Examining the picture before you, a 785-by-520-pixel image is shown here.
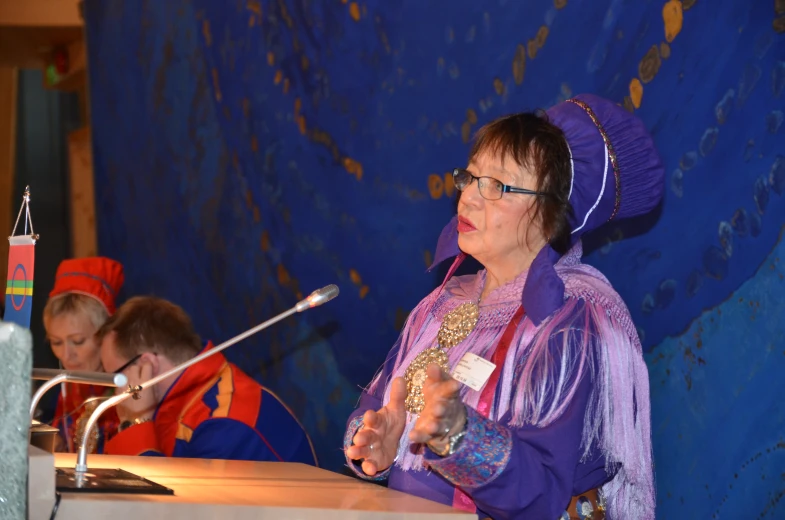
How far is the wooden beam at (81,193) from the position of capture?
7211 mm

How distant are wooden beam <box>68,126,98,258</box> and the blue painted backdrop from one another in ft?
3.08

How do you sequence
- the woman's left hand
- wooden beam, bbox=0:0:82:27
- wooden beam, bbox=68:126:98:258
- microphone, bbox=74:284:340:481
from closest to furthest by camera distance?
the woman's left hand → microphone, bbox=74:284:340:481 → wooden beam, bbox=0:0:82:27 → wooden beam, bbox=68:126:98:258

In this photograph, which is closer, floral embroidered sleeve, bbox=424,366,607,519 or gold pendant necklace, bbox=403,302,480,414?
floral embroidered sleeve, bbox=424,366,607,519

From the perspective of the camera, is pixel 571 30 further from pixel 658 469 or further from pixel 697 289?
pixel 658 469

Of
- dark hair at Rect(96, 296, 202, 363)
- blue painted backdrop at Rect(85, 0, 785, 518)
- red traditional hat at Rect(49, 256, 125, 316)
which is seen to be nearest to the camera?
blue painted backdrop at Rect(85, 0, 785, 518)

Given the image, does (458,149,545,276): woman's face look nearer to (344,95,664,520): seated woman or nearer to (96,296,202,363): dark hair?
(344,95,664,520): seated woman

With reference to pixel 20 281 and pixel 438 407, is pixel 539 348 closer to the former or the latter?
pixel 438 407

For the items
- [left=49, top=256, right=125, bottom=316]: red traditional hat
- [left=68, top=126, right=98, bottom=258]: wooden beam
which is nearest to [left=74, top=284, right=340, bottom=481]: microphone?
[left=49, top=256, right=125, bottom=316]: red traditional hat

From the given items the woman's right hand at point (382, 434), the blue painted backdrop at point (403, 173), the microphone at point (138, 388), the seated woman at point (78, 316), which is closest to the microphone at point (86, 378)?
the microphone at point (138, 388)

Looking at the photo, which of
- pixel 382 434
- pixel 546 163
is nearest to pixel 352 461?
pixel 382 434

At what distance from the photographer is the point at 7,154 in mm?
7762

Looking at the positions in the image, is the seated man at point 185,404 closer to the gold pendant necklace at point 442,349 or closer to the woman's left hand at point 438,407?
the gold pendant necklace at point 442,349

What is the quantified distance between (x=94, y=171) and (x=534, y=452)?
5205mm

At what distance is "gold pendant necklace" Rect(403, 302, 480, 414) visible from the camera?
2119 millimetres
